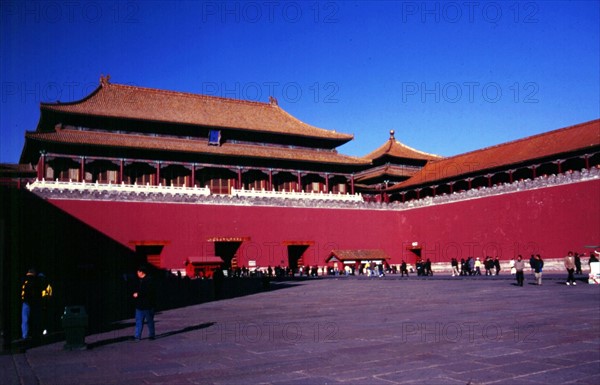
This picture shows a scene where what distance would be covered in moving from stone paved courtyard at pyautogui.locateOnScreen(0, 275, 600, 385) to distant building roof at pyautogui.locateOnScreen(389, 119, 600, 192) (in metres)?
18.1

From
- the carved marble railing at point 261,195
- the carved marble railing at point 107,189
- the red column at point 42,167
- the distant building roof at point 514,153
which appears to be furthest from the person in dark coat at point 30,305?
the distant building roof at point 514,153

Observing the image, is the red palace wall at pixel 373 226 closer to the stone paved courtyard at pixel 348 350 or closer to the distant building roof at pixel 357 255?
the distant building roof at pixel 357 255

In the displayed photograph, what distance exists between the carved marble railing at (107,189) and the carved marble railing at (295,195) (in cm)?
230

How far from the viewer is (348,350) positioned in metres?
6.15

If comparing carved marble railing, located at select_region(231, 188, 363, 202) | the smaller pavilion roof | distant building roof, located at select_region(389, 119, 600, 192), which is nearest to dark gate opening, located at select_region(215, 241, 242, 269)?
carved marble railing, located at select_region(231, 188, 363, 202)

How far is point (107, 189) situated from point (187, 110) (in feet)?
29.8

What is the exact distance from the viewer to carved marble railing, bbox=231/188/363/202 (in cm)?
3075

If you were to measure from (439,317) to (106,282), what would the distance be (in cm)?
1822

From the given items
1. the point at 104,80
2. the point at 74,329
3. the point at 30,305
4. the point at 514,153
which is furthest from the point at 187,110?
the point at 74,329

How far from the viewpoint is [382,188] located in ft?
127

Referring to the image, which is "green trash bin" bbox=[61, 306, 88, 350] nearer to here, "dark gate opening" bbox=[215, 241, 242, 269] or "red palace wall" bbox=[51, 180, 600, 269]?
"red palace wall" bbox=[51, 180, 600, 269]

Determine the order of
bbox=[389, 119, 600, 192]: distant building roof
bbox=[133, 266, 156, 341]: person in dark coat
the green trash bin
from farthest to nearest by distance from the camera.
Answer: bbox=[389, 119, 600, 192]: distant building roof, bbox=[133, 266, 156, 341]: person in dark coat, the green trash bin

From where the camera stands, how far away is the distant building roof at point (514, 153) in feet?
86.5

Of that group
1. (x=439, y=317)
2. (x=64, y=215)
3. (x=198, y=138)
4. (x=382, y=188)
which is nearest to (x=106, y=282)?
(x=64, y=215)
